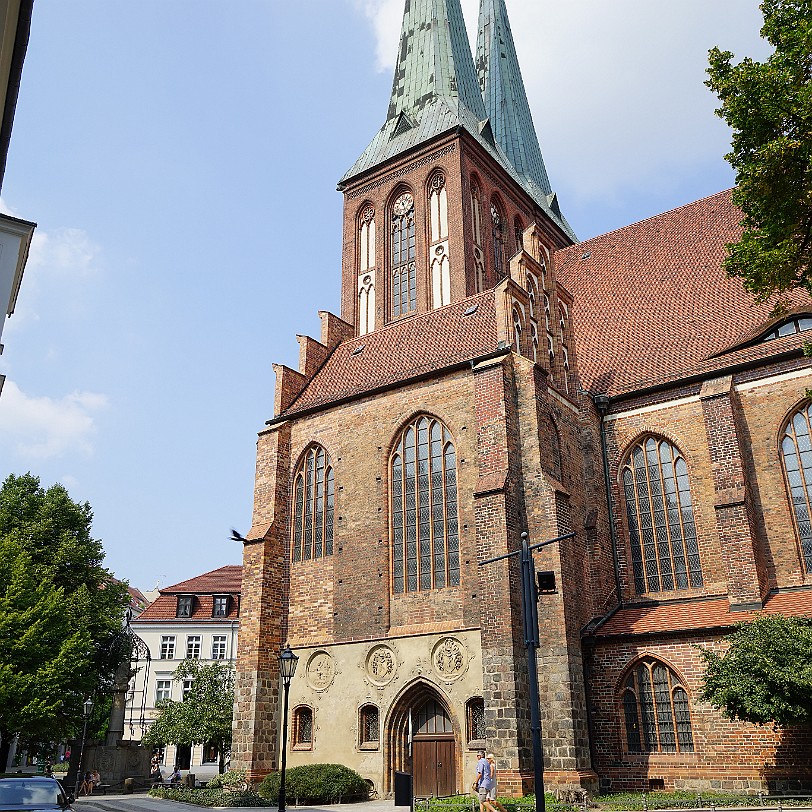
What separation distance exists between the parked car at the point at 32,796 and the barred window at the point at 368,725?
33.2 ft

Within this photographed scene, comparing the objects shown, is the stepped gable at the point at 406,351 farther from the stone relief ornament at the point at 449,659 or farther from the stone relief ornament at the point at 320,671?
the stone relief ornament at the point at 320,671

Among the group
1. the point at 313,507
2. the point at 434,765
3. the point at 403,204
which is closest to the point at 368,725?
the point at 434,765

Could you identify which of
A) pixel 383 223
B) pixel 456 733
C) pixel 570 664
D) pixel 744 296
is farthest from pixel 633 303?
pixel 456 733

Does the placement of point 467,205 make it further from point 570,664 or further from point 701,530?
point 570,664

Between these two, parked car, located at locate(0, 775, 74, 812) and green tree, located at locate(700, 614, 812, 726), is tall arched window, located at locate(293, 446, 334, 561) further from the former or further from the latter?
parked car, located at locate(0, 775, 74, 812)

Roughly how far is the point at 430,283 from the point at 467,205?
362cm

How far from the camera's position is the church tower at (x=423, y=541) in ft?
60.1

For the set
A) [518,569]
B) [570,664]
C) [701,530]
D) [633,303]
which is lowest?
[570,664]

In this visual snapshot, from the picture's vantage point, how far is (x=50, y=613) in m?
24.8

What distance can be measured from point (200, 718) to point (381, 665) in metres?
13.3

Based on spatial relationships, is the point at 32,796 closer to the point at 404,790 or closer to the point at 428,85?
the point at 404,790

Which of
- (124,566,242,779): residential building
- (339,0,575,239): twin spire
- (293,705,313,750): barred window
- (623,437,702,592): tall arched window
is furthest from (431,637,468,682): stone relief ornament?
(124,566,242,779): residential building

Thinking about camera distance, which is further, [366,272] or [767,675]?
[366,272]

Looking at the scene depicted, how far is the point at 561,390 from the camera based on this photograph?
22938 millimetres
